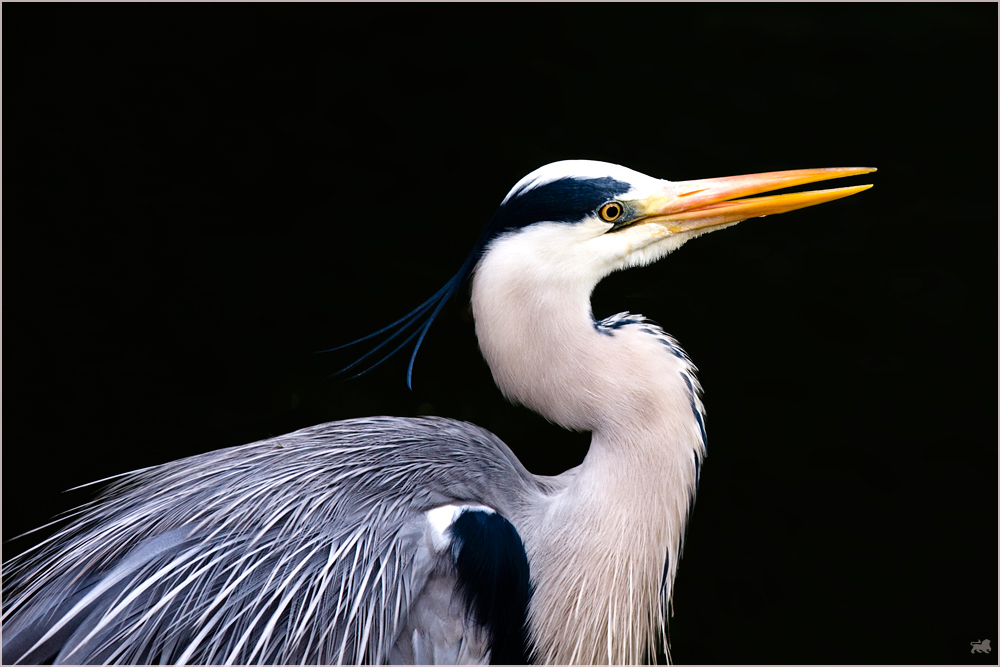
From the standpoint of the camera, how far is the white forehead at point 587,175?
1035mm

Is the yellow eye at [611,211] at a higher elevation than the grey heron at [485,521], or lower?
higher

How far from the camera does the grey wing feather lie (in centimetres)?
94

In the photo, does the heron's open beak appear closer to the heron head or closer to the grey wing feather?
the heron head

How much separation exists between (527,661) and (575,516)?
0.82 feet

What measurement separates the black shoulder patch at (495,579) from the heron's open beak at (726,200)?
55cm

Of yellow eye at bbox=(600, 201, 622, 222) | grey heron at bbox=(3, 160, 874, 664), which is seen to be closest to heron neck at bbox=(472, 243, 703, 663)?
grey heron at bbox=(3, 160, 874, 664)

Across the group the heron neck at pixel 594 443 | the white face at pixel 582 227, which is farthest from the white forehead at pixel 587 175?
the heron neck at pixel 594 443

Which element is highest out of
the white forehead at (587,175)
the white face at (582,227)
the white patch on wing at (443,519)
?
the white forehead at (587,175)

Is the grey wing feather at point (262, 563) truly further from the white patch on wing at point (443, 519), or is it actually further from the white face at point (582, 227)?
the white face at point (582, 227)

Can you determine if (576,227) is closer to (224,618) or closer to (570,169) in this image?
(570,169)

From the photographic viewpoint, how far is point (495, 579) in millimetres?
1030

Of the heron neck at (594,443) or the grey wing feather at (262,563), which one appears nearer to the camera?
the grey wing feather at (262,563)

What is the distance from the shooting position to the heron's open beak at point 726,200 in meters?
1.06

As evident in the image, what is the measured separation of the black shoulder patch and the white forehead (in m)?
0.52
